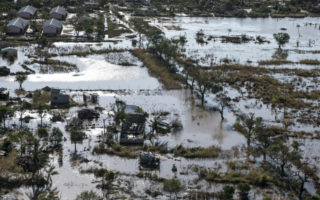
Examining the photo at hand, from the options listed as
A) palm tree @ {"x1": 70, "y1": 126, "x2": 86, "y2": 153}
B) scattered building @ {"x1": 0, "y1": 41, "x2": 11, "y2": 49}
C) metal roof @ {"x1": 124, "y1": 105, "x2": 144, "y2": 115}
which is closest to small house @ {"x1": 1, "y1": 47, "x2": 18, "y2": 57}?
scattered building @ {"x1": 0, "y1": 41, "x2": 11, "y2": 49}

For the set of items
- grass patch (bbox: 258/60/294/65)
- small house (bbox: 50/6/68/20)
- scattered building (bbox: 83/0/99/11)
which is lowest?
grass patch (bbox: 258/60/294/65)

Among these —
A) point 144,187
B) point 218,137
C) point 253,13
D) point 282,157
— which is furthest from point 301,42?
point 144,187

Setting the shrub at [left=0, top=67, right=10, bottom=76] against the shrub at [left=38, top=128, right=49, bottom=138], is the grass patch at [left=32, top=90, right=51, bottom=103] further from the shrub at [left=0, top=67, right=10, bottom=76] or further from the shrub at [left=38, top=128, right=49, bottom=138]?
the shrub at [left=38, top=128, right=49, bottom=138]

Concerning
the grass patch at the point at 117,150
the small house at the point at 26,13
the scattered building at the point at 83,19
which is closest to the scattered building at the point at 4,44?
the scattered building at the point at 83,19

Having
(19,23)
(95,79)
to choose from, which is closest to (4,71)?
(95,79)

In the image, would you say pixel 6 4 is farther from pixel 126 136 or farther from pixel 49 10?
A: pixel 126 136
